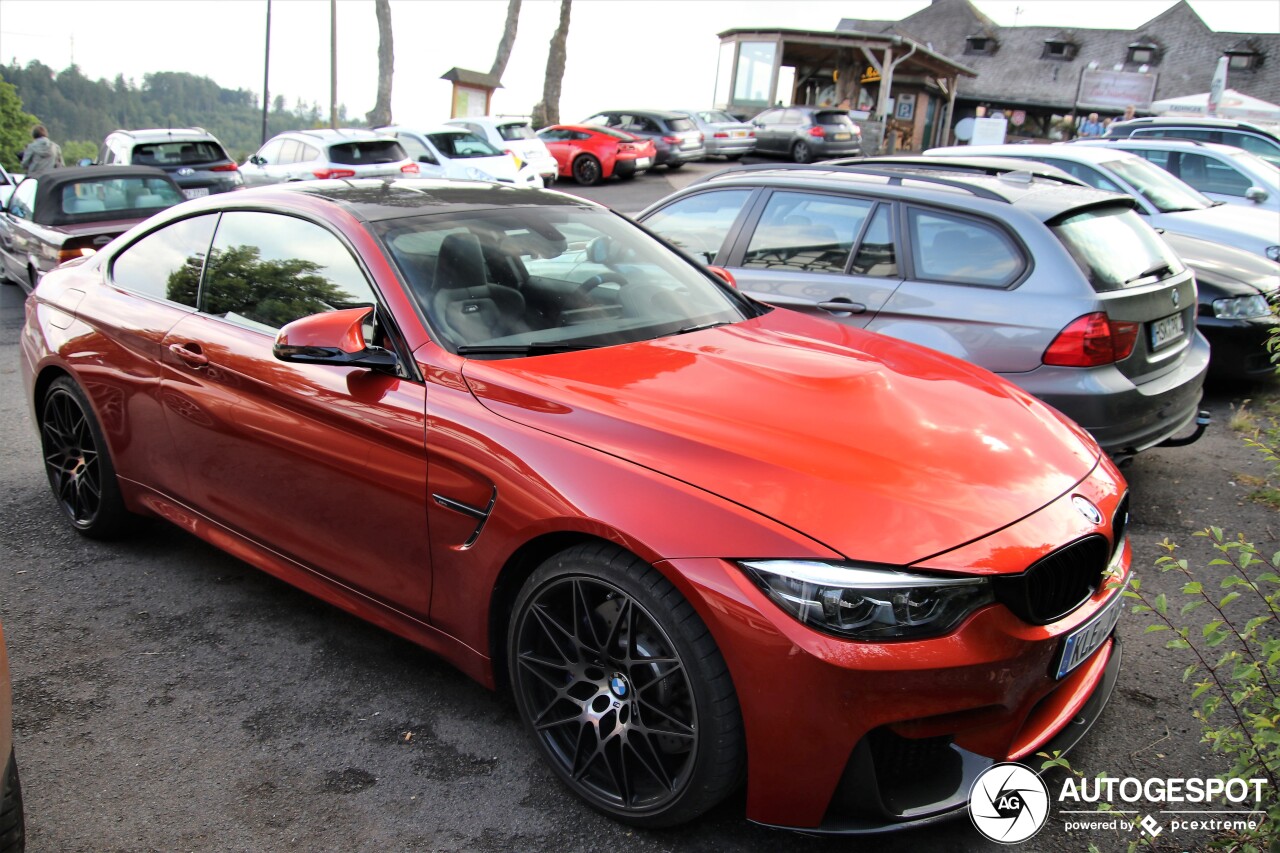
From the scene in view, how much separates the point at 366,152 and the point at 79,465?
13.2m

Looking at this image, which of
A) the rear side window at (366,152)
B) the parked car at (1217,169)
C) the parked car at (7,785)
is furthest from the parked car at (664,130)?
the parked car at (7,785)

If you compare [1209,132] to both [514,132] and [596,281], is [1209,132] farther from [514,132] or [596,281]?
[596,281]

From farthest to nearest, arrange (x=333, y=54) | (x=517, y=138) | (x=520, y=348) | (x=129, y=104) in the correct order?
A: (x=129, y=104) → (x=333, y=54) → (x=517, y=138) → (x=520, y=348)

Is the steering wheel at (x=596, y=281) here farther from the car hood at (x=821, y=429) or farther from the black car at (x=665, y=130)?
the black car at (x=665, y=130)

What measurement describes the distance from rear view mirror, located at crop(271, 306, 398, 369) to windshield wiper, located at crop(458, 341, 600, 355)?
0.24 meters

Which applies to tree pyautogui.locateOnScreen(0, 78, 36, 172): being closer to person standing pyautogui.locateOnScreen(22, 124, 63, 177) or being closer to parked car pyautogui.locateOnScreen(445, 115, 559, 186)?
person standing pyautogui.locateOnScreen(22, 124, 63, 177)

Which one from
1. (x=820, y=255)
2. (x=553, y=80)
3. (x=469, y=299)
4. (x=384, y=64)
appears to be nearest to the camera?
(x=469, y=299)

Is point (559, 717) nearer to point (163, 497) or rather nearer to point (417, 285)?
point (417, 285)

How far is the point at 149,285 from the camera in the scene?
4176 millimetres

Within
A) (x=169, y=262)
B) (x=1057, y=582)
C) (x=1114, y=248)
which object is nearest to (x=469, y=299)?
(x=169, y=262)

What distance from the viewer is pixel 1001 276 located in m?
4.82

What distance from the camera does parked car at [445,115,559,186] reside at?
2056 centimetres

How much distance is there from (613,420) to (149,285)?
2.56 m

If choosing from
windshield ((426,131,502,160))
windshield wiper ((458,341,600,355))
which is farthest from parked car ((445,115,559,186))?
windshield wiper ((458,341,600,355))
